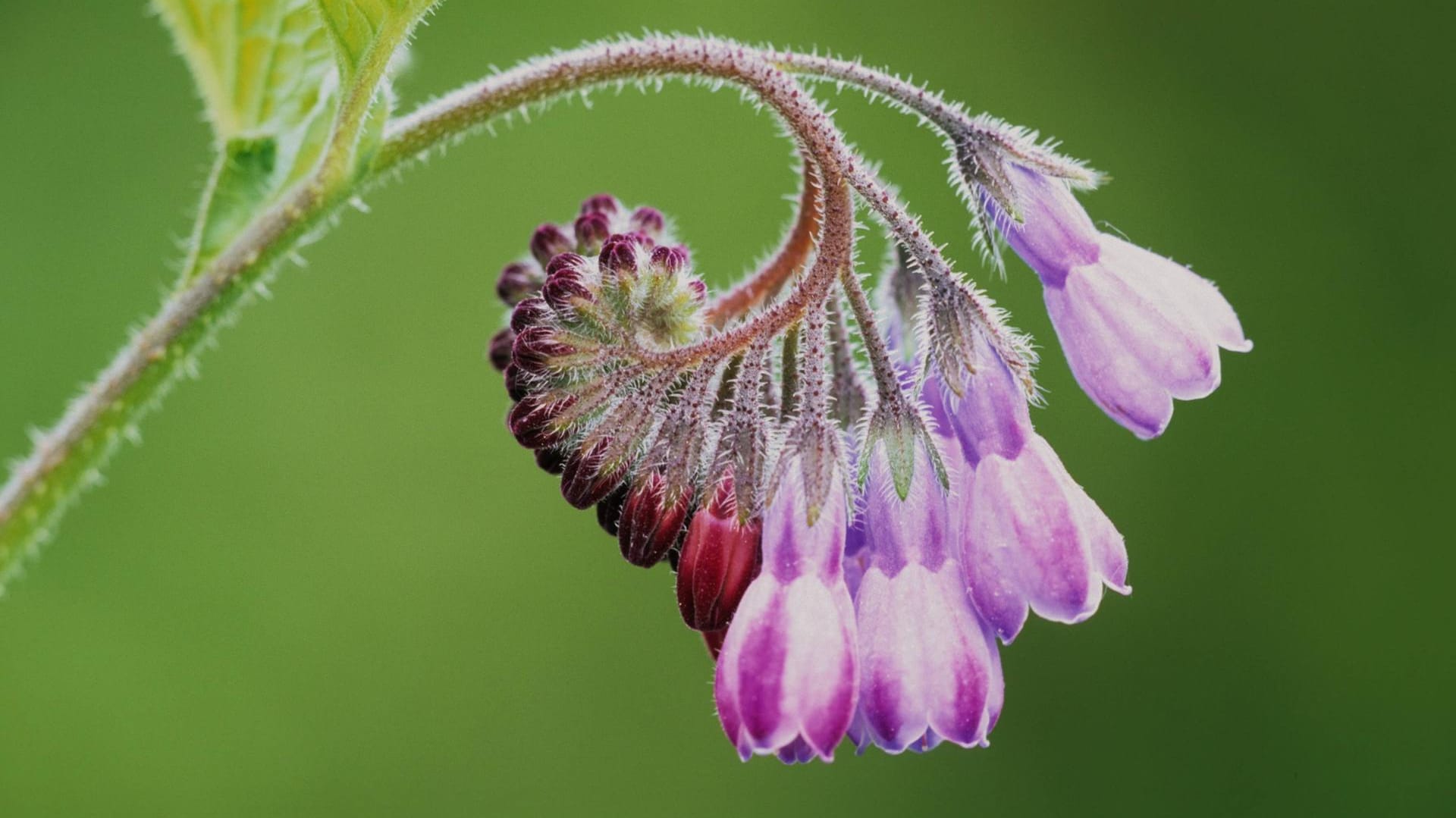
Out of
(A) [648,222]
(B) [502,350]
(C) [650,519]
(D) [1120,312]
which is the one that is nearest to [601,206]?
(A) [648,222]

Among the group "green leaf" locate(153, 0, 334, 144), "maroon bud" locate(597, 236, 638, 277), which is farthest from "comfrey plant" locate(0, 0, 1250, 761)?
"green leaf" locate(153, 0, 334, 144)

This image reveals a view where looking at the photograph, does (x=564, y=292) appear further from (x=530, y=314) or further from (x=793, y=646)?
(x=793, y=646)

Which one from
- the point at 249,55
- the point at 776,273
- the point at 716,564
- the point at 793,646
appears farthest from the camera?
the point at 249,55

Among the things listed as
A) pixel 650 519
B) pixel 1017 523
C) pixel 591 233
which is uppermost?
pixel 591 233

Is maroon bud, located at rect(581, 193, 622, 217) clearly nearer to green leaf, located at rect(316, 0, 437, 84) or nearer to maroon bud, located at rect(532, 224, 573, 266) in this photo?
maroon bud, located at rect(532, 224, 573, 266)

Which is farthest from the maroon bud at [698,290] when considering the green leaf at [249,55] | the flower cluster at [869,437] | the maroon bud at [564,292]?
the green leaf at [249,55]

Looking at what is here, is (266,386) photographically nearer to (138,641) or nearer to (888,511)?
(138,641)

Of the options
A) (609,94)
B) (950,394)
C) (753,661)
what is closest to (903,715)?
(753,661)

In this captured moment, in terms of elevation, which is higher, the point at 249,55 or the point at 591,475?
the point at 249,55

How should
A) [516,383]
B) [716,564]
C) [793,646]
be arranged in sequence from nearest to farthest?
[793,646] → [716,564] → [516,383]
